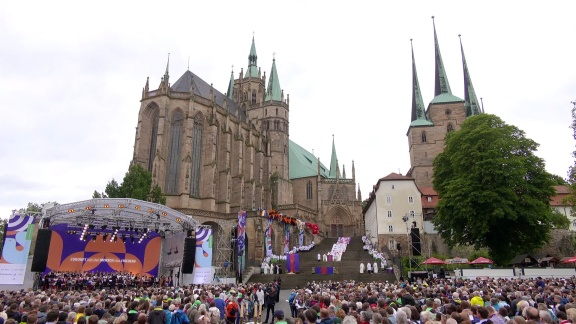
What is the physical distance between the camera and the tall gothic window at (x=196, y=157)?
43344mm

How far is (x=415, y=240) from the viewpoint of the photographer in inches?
1645

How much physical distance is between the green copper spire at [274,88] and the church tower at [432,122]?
70.4 ft

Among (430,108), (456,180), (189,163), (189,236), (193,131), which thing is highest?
(430,108)

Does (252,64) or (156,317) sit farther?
(252,64)

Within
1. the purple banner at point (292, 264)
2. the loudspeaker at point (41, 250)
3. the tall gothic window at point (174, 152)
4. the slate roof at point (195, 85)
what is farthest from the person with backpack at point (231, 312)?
the slate roof at point (195, 85)

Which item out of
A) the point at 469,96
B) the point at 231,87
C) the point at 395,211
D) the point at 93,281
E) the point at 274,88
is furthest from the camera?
the point at 231,87

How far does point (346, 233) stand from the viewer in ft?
200

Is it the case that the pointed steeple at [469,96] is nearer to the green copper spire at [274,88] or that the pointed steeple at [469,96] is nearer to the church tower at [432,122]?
the church tower at [432,122]

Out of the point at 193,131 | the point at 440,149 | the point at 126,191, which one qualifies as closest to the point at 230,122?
the point at 193,131

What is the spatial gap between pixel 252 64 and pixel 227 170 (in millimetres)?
37145

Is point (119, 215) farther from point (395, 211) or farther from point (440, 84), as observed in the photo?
point (440, 84)

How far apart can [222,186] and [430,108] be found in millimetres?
33603

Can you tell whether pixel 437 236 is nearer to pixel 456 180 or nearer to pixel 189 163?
pixel 456 180

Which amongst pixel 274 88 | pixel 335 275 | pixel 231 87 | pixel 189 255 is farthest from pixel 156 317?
pixel 231 87
